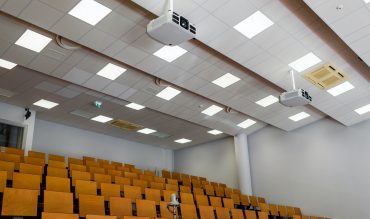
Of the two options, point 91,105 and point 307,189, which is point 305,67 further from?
point 91,105

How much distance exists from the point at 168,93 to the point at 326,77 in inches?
108

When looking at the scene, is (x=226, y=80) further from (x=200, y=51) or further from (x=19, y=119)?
(x=19, y=119)

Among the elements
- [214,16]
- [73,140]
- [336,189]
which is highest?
[214,16]

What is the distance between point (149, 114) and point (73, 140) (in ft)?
6.62

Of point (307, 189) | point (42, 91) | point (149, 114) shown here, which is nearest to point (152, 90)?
point (149, 114)

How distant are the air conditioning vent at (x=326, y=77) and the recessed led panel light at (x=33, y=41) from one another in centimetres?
399

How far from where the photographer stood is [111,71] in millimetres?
5309

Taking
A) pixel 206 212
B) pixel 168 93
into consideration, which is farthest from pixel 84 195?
pixel 168 93

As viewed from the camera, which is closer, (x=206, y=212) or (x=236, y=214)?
(x=206, y=212)

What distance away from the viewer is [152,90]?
19.5 ft

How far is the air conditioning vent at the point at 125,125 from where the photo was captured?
7496 mm

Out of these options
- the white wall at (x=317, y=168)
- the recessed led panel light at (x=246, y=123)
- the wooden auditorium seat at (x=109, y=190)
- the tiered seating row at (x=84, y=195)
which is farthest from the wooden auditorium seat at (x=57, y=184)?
the white wall at (x=317, y=168)

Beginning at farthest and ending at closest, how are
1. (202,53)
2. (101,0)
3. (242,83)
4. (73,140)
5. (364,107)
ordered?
(73,140)
(364,107)
(242,83)
(202,53)
(101,0)

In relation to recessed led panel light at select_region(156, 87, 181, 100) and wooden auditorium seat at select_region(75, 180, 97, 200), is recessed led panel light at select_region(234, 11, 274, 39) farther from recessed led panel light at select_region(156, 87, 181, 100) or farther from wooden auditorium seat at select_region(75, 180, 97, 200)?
wooden auditorium seat at select_region(75, 180, 97, 200)
